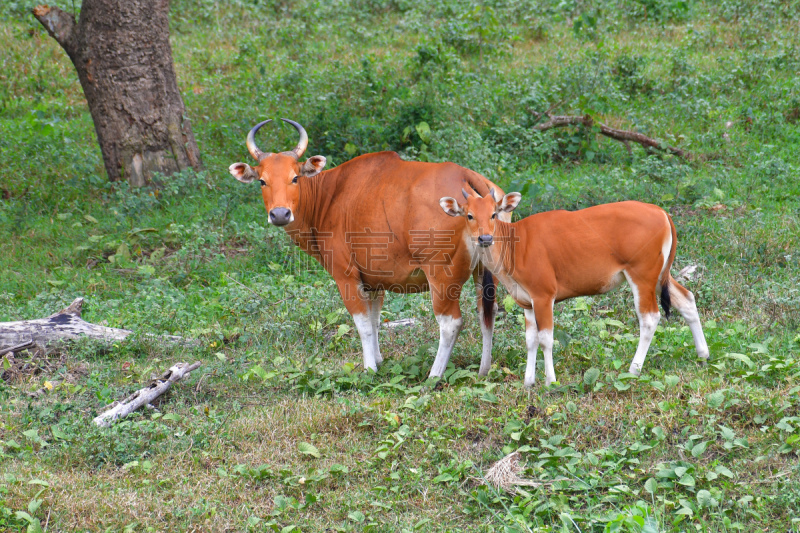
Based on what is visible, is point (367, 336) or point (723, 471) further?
point (367, 336)

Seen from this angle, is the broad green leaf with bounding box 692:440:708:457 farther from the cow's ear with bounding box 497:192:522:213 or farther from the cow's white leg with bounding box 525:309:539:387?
the cow's ear with bounding box 497:192:522:213

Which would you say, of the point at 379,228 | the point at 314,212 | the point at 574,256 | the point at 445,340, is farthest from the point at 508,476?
the point at 314,212

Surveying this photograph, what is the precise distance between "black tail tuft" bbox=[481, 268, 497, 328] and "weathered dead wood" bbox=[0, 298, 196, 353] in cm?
295

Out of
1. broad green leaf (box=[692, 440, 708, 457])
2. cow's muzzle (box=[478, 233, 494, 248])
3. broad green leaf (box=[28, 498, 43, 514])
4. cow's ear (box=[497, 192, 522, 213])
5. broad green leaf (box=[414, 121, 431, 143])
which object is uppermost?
cow's ear (box=[497, 192, 522, 213])

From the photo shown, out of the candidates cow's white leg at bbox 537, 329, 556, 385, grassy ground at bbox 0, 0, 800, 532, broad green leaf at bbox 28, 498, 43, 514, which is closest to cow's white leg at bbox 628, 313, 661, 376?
grassy ground at bbox 0, 0, 800, 532

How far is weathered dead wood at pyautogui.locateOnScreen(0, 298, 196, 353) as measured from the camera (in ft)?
23.5

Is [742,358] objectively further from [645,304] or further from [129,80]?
[129,80]

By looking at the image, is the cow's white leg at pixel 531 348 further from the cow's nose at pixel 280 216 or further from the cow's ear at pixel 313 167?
the cow's ear at pixel 313 167

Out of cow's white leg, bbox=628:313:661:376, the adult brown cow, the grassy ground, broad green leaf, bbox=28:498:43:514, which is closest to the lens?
broad green leaf, bbox=28:498:43:514

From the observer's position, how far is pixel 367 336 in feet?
22.1

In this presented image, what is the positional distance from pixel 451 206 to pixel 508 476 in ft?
6.80

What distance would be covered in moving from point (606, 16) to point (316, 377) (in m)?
12.3

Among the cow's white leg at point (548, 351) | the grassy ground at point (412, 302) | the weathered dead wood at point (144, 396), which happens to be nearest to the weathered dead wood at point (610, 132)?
the grassy ground at point (412, 302)

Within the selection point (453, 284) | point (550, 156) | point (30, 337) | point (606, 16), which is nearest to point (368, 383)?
point (453, 284)
